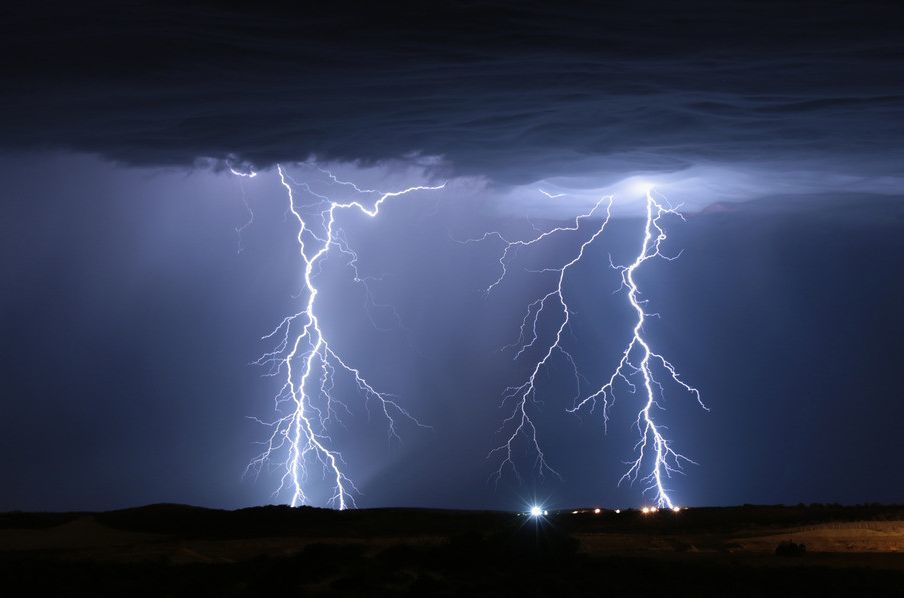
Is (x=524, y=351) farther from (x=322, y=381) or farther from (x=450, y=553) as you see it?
(x=450, y=553)

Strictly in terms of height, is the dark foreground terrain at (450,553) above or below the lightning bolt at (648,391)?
below

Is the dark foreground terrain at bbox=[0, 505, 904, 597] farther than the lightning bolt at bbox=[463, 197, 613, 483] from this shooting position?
No

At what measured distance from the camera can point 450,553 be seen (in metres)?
11.2

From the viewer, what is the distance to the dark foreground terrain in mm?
9969

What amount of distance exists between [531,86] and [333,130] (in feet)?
13.9

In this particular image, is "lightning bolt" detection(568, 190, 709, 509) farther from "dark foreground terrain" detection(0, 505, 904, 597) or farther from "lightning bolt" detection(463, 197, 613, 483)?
"dark foreground terrain" detection(0, 505, 904, 597)

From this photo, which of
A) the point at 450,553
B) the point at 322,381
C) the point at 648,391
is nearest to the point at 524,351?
the point at 648,391

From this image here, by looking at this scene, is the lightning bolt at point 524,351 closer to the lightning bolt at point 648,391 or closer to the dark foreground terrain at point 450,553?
the lightning bolt at point 648,391

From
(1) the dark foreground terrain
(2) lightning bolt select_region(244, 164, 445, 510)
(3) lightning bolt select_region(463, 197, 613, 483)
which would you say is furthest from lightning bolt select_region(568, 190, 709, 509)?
(1) the dark foreground terrain

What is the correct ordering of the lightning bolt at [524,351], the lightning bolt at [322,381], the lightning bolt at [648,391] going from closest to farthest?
1. the lightning bolt at [322,381]
2. the lightning bolt at [524,351]
3. the lightning bolt at [648,391]

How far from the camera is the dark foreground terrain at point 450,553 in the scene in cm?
997

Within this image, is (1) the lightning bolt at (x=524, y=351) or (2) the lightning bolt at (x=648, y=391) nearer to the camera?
(1) the lightning bolt at (x=524, y=351)

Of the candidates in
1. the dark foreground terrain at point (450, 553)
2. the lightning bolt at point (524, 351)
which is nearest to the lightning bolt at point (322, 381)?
the lightning bolt at point (524, 351)

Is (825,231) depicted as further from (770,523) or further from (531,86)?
(531,86)
